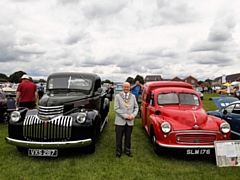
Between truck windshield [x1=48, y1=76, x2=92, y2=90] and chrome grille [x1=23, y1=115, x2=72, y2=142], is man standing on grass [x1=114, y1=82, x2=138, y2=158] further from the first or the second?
truck windshield [x1=48, y1=76, x2=92, y2=90]

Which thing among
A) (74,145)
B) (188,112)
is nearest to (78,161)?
(74,145)

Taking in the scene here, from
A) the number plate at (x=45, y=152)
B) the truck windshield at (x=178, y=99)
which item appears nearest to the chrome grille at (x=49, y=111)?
the number plate at (x=45, y=152)

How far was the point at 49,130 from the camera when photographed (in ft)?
16.4

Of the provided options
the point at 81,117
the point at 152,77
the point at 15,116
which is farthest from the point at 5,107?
the point at 152,77

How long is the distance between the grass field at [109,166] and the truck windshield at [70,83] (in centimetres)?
187

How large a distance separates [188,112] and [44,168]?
3782 millimetres

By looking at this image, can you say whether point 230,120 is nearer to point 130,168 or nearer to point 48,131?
point 130,168

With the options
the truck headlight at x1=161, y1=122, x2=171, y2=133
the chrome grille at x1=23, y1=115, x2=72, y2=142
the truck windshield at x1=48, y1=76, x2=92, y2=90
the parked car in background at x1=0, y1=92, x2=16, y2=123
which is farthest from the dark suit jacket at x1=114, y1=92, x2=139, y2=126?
the parked car in background at x1=0, y1=92, x2=16, y2=123

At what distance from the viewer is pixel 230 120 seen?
696 centimetres

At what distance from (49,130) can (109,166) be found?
1567 millimetres

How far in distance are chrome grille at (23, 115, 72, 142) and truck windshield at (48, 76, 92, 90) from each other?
1.67m

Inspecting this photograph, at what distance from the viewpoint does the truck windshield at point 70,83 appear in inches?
261

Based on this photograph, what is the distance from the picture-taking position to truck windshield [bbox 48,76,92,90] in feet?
21.7

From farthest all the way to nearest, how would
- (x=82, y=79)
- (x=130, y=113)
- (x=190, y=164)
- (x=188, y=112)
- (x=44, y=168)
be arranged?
(x=82, y=79) < (x=188, y=112) < (x=130, y=113) < (x=190, y=164) < (x=44, y=168)
